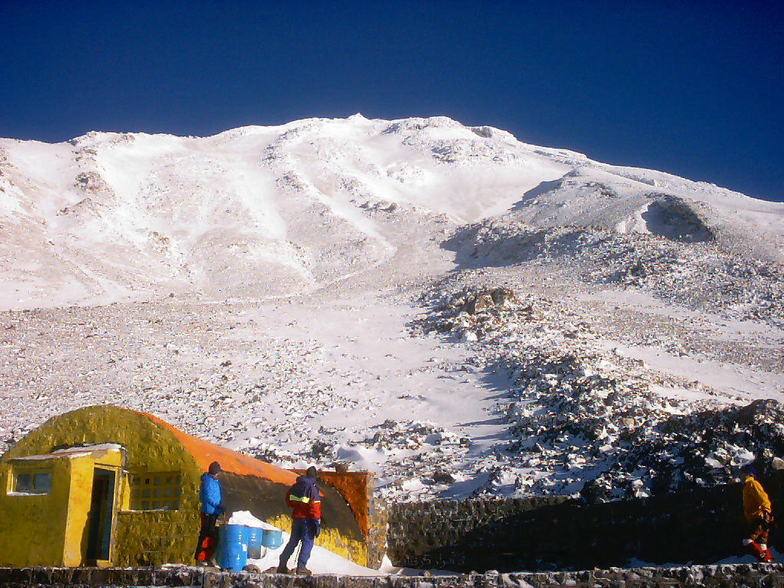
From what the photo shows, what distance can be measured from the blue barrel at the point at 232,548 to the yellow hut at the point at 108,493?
71cm

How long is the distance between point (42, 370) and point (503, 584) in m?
23.4

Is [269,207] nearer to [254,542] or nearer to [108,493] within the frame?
[108,493]

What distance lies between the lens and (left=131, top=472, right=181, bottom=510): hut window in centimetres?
782

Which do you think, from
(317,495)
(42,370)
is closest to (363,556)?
(317,495)

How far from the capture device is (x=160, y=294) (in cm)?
4256

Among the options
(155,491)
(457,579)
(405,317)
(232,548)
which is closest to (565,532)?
(232,548)

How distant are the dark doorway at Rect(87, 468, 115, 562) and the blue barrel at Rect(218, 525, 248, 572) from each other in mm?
1737

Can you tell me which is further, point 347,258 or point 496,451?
point 347,258

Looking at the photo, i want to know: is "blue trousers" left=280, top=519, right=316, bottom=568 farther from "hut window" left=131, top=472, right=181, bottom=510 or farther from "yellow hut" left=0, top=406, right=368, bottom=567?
"hut window" left=131, top=472, right=181, bottom=510

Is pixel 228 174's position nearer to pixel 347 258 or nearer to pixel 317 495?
pixel 347 258

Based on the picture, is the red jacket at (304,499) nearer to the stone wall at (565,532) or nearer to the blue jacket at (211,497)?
the blue jacket at (211,497)

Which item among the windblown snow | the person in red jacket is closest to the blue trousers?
the person in red jacket

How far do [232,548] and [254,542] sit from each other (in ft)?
1.45

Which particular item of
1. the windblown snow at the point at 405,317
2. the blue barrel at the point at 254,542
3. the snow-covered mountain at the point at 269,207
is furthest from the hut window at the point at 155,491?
the snow-covered mountain at the point at 269,207
